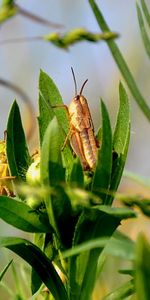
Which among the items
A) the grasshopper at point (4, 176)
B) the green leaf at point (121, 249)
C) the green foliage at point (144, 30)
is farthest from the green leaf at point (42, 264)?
the green foliage at point (144, 30)

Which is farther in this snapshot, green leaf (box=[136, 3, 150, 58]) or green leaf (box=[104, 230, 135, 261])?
green leaf (box=[136, 3, 150, 58])

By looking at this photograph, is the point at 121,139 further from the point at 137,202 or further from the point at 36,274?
the point at 137,202

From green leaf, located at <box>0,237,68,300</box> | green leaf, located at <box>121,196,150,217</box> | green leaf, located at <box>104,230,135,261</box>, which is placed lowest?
green leaf, located at <box>0,237,68,300</box>

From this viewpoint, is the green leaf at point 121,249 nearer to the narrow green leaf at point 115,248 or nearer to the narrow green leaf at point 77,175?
the narrow green leaf at point 115,248

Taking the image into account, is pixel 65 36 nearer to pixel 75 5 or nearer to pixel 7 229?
pixel 7 229

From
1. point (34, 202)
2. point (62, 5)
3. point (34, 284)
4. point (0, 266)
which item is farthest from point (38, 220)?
point (62, 5)

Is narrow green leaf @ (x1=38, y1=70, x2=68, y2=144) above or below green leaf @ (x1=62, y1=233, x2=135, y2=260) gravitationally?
above

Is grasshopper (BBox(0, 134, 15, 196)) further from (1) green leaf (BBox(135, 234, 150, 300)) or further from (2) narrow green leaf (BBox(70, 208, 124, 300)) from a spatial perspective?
(1) green leaf (BBox(135, 234, 150, 300))

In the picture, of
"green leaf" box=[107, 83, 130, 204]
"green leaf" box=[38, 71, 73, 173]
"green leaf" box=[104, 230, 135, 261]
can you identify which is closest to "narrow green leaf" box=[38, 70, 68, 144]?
"green leaf" box=[38, 71, 73, 173]
